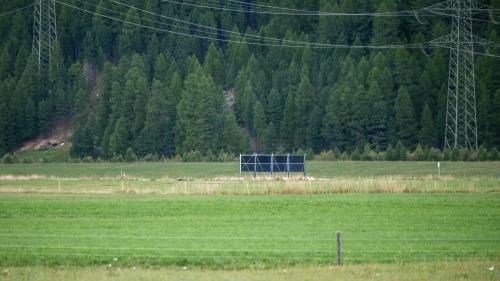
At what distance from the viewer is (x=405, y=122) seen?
130m

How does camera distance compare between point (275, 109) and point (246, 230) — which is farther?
point (275, 109)

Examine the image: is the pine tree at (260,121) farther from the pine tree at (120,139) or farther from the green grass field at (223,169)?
the green grass field at (223,169)

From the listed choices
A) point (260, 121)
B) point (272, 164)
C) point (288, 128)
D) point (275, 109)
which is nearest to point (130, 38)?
point (275, 109)

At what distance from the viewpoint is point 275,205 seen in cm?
5194

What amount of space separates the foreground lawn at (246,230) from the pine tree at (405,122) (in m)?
71.0

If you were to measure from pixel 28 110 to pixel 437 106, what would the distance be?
58663 millimetres

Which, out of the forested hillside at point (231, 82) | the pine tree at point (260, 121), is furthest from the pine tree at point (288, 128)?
the pine tree at point (260, 121)

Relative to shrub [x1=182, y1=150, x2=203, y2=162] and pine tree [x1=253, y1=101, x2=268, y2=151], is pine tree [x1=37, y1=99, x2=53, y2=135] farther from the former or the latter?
shrub [x1=182, y1=150, x2=203, y2=162]

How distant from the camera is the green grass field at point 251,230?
91.0ft

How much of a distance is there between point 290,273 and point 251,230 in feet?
38.3

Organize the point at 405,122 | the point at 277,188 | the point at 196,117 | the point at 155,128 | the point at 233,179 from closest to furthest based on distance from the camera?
1. the point at 277,188
2. the point at 233,179
3. the point at 405,122
4. the point at 196,117
5. the point at 155,128

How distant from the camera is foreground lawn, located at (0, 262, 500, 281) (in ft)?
85.4

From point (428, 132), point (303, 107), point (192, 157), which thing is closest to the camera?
point (192, 157)

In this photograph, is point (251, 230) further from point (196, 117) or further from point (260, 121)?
point (260, 121)
